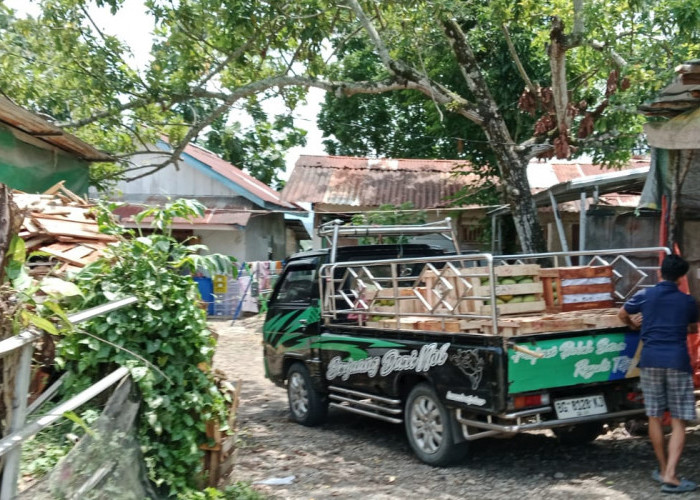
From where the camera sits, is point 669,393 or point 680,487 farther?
point 669,393

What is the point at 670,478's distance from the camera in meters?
4.95

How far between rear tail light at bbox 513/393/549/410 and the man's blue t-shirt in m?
0.72

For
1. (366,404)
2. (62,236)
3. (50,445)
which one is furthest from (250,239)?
(50,445)

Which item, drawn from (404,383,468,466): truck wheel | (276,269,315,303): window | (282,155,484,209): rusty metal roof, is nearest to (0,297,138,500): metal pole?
(404,383,468,466): truck wheel

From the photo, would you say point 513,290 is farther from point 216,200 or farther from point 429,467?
point 216,200

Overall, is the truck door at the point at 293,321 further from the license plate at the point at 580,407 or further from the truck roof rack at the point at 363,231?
the license plate at the point at 580,407

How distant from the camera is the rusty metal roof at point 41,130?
27.6 feet

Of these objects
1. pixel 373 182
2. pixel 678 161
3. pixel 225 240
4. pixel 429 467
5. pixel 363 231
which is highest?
pixel 373 182

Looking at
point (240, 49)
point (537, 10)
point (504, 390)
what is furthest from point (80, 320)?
point (537, 10)

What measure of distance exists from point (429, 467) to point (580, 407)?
132 centimetres

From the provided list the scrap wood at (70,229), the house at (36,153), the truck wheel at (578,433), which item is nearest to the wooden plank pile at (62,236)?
the scrap wood at (70,229)

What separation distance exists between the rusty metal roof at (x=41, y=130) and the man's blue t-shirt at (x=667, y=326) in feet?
22.5

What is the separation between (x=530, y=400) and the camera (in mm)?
5262

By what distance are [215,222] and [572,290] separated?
47.2ft
